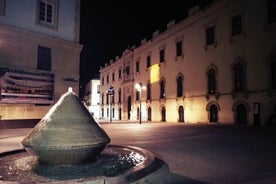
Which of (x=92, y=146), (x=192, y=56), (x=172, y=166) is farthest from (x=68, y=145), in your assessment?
(x=192, y=56)

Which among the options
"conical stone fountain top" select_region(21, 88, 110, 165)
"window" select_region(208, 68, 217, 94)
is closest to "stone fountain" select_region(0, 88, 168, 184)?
"conical stone fountain top" select_region(21, 88, 110, 165)

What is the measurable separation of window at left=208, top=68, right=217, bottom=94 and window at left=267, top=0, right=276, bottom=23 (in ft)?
22.1

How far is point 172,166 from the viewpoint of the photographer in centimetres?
593

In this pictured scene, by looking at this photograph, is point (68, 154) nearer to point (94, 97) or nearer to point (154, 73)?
point (154, 73)

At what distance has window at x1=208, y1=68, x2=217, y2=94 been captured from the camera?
79.0 ft

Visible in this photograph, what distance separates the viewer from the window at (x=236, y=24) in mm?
21700

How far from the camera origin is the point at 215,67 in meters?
Answer: 23.9

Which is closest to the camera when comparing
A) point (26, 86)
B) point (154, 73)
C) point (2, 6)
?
point (2, 6)

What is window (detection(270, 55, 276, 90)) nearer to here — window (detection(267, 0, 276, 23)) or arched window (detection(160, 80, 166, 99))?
window (detection(267, 0, 276, 23))

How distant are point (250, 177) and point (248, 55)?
17777 mm

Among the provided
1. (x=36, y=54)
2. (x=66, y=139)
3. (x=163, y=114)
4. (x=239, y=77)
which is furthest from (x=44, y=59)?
(x=163, y=114)

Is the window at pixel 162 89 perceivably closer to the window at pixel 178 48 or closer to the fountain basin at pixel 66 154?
the window at pixel 178 48

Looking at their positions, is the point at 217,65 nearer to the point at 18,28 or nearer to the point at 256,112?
the point at 256,112

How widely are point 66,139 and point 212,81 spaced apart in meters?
21.1
